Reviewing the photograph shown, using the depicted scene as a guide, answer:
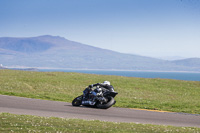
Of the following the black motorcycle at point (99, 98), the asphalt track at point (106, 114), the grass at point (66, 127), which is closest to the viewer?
the grass at point (66, 127)

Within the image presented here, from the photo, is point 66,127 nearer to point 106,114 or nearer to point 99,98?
point 106,114

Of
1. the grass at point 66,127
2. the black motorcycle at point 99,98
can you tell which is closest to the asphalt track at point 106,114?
the black motorcycle at point 99,98

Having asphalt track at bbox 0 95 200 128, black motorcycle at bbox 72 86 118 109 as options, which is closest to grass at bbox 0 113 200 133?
asphalt track at bbox 0 95 200 128

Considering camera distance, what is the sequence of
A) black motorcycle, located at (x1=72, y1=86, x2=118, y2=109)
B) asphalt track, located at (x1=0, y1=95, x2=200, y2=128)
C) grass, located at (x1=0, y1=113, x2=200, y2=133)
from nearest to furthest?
grass, located at (x1=0, y1=113, x2=200, y2=133), asphalt track, located at (x1=0, y1=95, x2=200, y2=128), black motorcycle, located at (x1=72, y1=86, x2=118, y2=109)

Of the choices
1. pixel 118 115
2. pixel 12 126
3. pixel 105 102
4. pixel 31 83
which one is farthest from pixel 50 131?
pixel 31 83

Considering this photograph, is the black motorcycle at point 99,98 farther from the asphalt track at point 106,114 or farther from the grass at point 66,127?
the grass at point 66,127

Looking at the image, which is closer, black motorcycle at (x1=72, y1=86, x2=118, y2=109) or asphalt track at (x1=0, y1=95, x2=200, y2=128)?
asphalt track at (x1=0, y1=95, x2=200, y2=128)

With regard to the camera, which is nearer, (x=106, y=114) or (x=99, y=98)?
(x=106, y=114)

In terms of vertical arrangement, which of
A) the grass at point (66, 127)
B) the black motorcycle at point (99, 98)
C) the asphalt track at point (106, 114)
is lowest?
the asphalt track at point (106, 114)

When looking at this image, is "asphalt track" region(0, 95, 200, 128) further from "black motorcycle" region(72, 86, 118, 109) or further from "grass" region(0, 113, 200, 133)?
"grass" region(0, 113, 200, 133)

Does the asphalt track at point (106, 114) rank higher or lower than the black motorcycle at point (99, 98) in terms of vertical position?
lower

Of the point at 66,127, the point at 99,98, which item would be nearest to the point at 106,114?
the point at 99,98

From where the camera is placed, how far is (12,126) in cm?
1152

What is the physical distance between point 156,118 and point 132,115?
153cm
